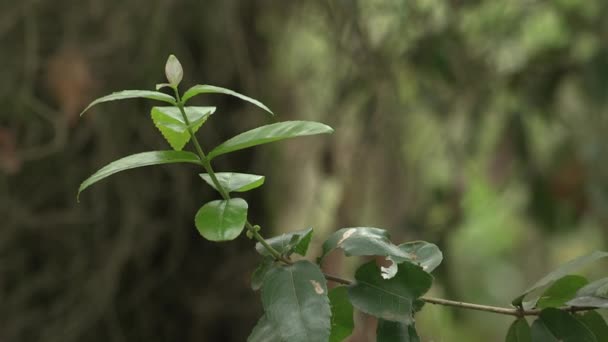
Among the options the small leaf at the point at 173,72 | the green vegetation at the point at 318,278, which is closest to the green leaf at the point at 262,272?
the green vegetation at the point at 318,278

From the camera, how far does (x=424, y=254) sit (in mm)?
520

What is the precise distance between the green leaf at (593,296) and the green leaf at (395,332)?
8cm

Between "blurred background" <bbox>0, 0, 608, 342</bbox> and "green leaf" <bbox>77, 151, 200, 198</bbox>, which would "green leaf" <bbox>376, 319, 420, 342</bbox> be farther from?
"blurred background" <bbox>0, 0, 608, 342</bbox>

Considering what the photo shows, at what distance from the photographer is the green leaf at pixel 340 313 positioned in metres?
0.52

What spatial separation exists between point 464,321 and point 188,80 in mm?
724

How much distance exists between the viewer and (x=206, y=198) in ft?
6.04

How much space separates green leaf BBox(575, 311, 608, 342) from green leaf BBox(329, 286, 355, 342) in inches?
4.8

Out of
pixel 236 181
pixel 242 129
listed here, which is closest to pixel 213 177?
pixel 236 181

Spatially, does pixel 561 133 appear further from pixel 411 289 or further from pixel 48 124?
pixel 411 289

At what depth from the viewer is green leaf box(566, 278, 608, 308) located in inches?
18.8

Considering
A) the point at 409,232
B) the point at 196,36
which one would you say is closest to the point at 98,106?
the point at 196,36

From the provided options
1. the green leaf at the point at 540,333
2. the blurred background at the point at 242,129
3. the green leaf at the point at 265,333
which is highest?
the green leaf at the point at 265,333

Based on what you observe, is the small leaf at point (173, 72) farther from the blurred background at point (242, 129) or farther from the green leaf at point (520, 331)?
the blurred background at point (242, 129)

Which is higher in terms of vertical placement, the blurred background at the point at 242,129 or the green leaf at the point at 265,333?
the green leaf at the point at 265,333
